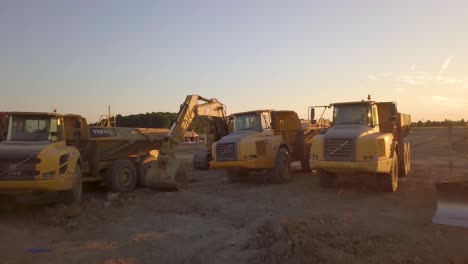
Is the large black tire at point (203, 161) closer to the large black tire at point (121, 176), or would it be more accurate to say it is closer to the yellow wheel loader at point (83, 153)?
the yellow wheel loader at point (83, 153)

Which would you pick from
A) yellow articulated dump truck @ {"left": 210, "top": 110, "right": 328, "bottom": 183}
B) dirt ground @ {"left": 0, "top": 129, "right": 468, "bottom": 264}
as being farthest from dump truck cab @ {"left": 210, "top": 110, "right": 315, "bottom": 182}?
dirt ground @ {"left": 0, "top": 129, "right": 468, "bottom": 264}

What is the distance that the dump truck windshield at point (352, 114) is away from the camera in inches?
525

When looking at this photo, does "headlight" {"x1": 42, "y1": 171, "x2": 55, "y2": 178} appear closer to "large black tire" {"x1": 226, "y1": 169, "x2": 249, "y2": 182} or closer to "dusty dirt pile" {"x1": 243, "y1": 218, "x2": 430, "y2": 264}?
"dusty dirt pile" {"x1": 243, "y1": 218, "x2": 430, "y2": 264}

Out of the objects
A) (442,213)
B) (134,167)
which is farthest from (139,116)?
(442,213)

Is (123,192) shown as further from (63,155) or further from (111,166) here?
(63,155)

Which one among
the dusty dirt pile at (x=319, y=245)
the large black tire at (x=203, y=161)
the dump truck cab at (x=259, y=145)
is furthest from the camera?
the large black tire at (x=203, y=161)

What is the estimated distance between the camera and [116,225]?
9461 millimetres

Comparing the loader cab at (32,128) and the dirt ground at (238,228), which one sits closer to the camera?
the dirt ground at (238,228)

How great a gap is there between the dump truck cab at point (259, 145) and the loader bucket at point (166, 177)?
4.74 feet

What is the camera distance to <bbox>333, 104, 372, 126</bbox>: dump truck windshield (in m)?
13.3

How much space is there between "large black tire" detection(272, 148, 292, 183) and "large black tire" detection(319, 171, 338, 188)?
2.06 metres

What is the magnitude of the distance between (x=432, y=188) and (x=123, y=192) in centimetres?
970

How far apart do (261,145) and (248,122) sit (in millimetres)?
1426

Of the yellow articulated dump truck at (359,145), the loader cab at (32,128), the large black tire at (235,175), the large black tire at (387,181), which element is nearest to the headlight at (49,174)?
the loader cab at (32,128)
